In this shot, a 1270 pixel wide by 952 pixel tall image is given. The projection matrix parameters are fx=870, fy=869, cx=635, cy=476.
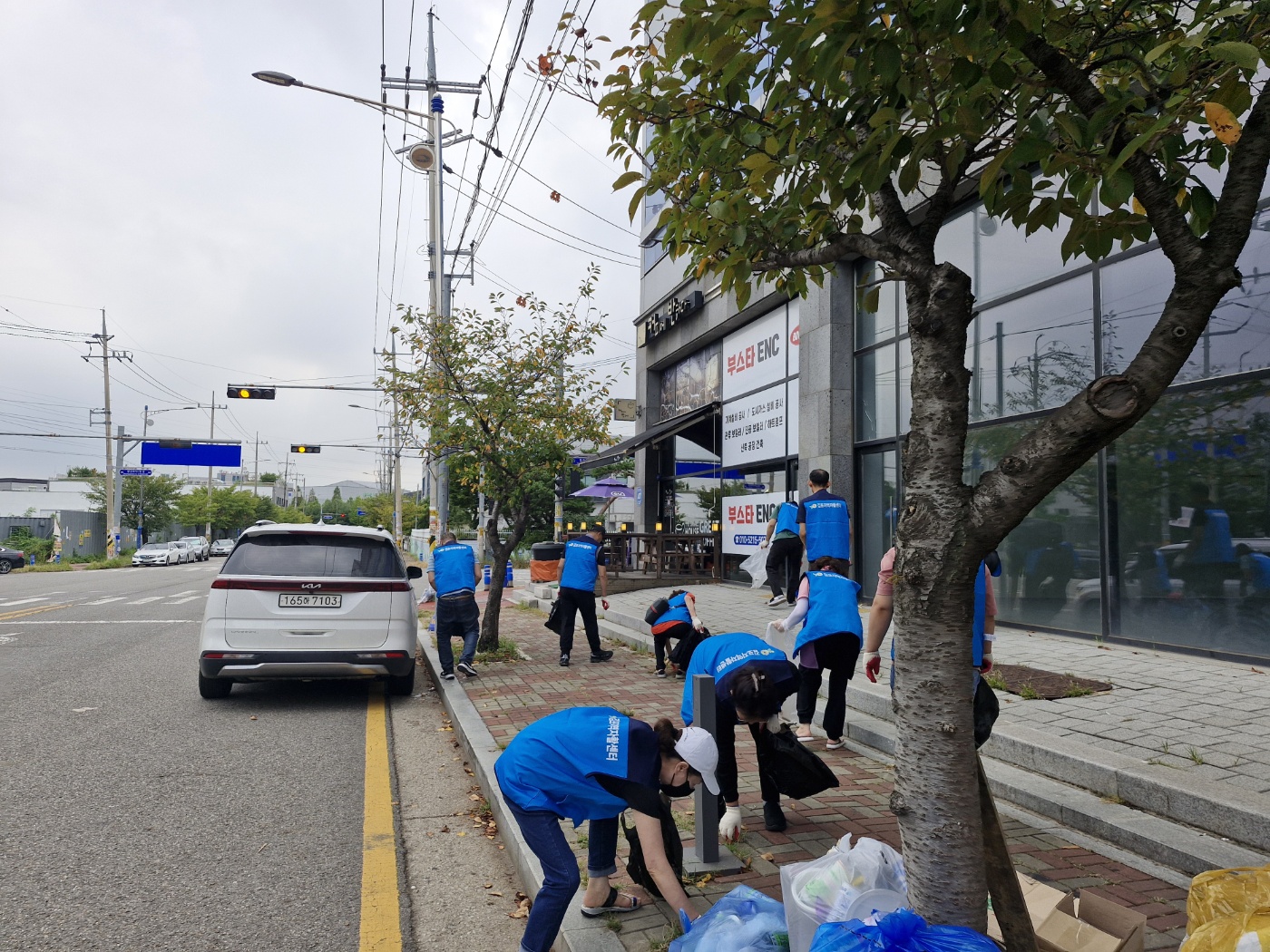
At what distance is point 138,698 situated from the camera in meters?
8.04

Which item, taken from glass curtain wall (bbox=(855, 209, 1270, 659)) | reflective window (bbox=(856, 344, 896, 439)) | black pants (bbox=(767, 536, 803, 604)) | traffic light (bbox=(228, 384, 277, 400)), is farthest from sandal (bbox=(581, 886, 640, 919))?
traffic light (bbox=(228, 384, 277, 400))

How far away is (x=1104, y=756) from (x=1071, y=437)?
10.4ft

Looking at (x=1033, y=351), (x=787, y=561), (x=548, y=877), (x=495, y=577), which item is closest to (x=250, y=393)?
(x=495, y=577)

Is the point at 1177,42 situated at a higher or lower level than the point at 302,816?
higher

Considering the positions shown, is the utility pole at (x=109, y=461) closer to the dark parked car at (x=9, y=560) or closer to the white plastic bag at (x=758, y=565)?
the dark parked car at (x=9, y=560)

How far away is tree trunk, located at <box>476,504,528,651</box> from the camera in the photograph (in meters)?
10.3

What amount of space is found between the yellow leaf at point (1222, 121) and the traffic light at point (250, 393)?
27566 mm

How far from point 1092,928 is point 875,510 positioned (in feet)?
34.5

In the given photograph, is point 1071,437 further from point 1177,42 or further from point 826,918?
point 826,918

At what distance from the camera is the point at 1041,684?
6.63 metres

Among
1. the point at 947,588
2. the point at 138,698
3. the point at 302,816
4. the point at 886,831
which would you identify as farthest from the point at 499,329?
the point at 947,588

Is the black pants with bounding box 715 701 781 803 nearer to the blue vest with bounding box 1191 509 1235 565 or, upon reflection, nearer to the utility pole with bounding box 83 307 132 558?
the blue vest with bounding box 1191 509 1235 565

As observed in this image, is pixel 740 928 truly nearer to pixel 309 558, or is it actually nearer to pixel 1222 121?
pixel 1222 121

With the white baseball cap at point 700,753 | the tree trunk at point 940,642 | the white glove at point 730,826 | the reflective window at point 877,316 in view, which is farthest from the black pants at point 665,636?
the reflective window at point 877,316
